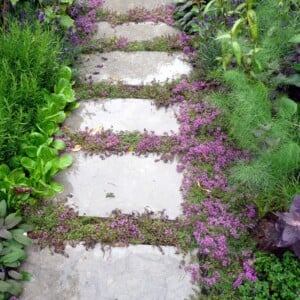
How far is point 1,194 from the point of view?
8.87 ft

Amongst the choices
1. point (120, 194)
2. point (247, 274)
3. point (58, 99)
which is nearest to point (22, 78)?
point (58, 99)

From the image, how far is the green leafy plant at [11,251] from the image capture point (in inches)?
92.8

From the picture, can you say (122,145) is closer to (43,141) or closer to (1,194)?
(43,141)

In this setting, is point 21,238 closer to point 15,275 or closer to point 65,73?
point 15,275

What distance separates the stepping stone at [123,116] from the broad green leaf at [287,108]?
2.68 feet

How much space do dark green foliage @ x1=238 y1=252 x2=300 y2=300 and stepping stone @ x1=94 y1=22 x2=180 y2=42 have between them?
241cm

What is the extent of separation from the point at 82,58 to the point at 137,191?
156 centimetres

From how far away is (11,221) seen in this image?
2.55m

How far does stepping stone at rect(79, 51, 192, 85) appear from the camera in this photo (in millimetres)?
3627

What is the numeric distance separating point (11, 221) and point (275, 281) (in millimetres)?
1536

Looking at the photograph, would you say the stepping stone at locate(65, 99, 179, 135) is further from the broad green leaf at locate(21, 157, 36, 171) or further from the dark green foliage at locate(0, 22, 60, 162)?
the broad green leaf at locate(21, 157, 36, 171)

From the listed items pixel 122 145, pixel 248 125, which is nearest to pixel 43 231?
pixel 122 145

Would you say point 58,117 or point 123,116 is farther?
point 123,116

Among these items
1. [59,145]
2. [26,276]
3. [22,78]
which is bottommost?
[26,276]
